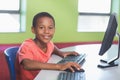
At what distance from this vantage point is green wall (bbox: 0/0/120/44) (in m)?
3.37

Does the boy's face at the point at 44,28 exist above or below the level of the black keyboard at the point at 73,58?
above

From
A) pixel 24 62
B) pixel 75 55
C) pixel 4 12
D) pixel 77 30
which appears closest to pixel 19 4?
pixel 4 12

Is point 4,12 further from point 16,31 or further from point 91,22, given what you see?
point 91,22

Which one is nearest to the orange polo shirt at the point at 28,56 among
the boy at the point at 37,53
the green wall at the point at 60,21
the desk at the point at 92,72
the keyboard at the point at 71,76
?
the boy at the point at 37,53

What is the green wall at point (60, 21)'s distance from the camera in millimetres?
3367

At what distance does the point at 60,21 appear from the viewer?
3627 mm

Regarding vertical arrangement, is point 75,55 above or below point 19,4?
below

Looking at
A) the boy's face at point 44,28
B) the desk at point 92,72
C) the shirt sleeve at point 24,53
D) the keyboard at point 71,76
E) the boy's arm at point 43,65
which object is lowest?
the desk at point 92,72

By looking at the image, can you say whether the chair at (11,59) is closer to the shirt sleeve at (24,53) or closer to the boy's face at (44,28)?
the shirt sleeve at (24,53)

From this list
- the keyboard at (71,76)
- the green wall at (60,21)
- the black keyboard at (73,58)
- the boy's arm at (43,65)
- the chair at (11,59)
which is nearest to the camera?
the keyboard at (71,76)

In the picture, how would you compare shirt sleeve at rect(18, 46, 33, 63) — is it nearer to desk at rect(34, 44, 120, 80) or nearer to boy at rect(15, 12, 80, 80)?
boy at rect(15, 12, 80, 80)

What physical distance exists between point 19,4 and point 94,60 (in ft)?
5.91

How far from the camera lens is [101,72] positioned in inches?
67.8

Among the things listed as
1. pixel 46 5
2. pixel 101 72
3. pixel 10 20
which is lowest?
pixel 101 72
